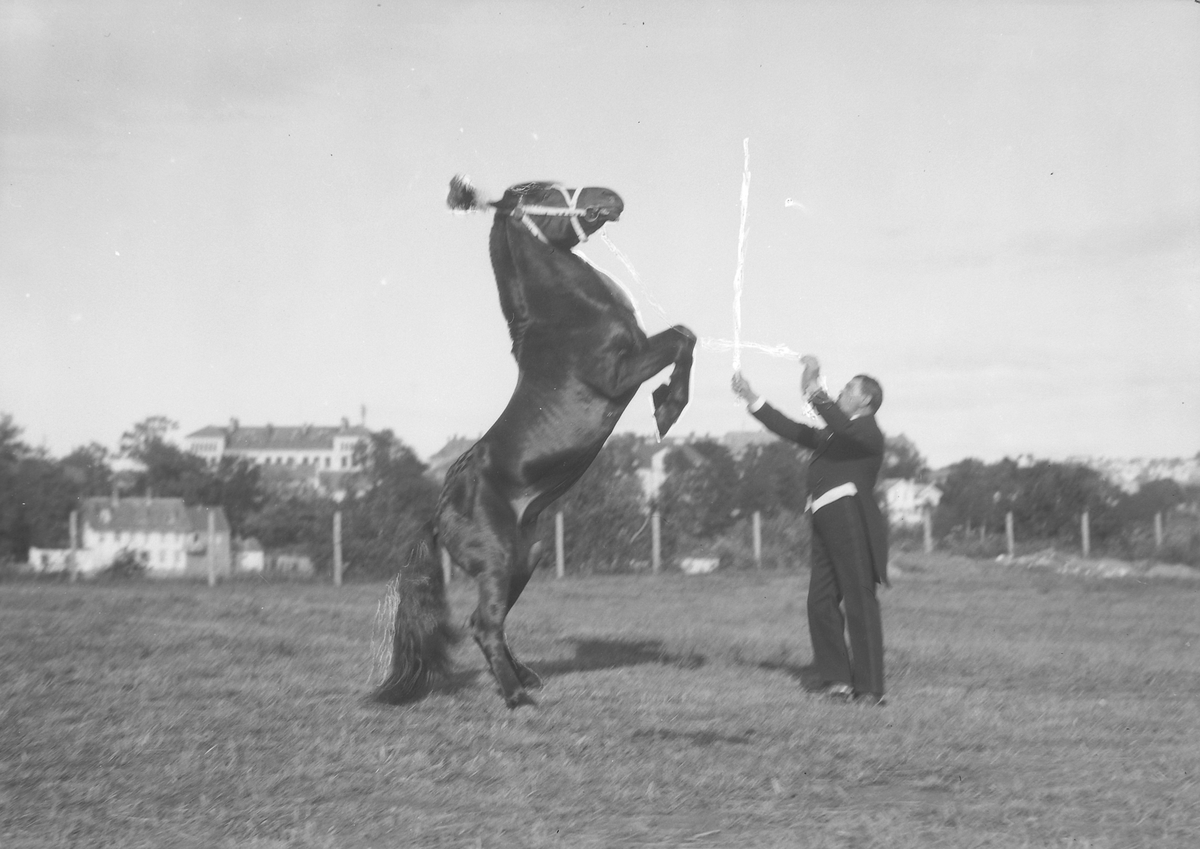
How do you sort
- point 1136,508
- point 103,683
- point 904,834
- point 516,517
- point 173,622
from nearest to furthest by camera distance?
point 904,834
point 516,517
point 103,683
point 173,622
point 1136,508

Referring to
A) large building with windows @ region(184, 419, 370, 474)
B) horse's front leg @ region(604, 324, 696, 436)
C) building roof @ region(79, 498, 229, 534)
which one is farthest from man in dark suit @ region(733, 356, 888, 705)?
large building with windows @ region(184, 419, 370, 474)

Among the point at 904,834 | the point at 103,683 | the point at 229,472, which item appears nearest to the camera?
the point at 904,834

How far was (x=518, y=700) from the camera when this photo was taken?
6043mm

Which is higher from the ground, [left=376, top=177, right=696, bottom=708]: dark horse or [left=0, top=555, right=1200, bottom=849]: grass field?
[left=376, top=177, right=696, bottom=708]: dark horse

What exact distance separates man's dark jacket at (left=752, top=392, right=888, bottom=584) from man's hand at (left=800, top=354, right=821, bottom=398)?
0.06m

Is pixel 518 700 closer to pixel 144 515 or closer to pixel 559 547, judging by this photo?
pixel 559 547

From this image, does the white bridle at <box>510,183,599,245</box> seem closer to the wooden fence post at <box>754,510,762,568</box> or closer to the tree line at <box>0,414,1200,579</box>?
the tree line at <box>0,414,1200,579</box>

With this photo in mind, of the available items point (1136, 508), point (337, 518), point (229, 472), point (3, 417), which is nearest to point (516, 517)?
point (337, 518)

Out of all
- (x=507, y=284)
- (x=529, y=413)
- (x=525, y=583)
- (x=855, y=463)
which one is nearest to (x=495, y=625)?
(x=525, y=583)

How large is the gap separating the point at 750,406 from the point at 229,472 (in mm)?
35010

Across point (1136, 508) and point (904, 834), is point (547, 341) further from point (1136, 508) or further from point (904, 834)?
point (1136, 508)

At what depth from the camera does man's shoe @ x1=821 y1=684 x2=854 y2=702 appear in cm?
669

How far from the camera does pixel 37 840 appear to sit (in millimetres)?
3848

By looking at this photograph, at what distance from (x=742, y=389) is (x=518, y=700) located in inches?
83.3
